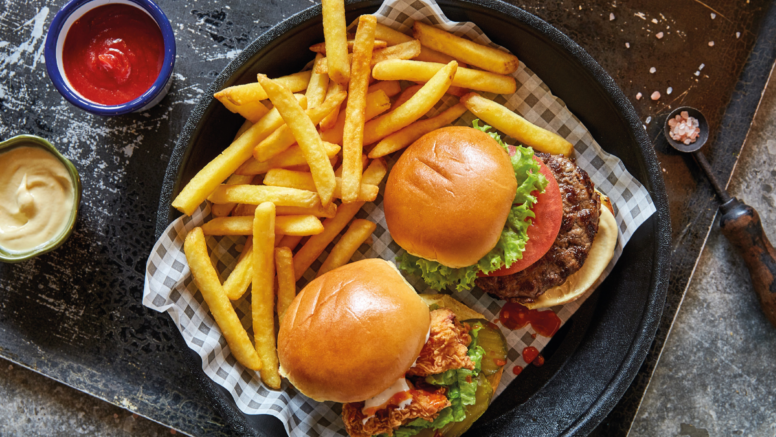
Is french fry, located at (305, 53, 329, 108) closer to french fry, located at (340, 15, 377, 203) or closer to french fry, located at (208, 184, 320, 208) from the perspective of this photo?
french fry, located at (340, 15, 377, 203)

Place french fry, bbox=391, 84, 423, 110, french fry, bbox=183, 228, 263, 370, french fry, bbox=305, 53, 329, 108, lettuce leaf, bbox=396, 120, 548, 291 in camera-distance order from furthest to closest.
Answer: french fry, bbox=391, 84, 423, 110 < french fry, bbox=305, 53, 329, 108 < french fry, bbox=183, 228, 263, 370 < lettuce leaf, bbox=396, 120, 548, 291

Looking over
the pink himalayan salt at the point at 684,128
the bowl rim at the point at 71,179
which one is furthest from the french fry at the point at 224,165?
the pink himalayan salt at the point at 684,128

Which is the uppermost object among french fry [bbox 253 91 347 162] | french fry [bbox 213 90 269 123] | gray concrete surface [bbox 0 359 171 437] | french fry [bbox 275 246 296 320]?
french fry [bbox 213 90 269 123]

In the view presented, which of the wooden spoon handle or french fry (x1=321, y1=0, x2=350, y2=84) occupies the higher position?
french fry (x1=321, y1=0, x2=350, y2=84)

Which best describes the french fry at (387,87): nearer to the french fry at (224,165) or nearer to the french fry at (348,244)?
the french fry at (224,165)

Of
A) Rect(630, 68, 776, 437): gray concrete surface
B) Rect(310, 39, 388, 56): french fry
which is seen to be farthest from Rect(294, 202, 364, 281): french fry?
Rect(630, 68, 776, 437): gray concrete surface

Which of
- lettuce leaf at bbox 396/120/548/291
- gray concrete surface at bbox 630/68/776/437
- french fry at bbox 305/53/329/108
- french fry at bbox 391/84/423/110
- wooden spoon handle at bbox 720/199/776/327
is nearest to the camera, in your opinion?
lettuce leaf at bbox 396/120/548/291
